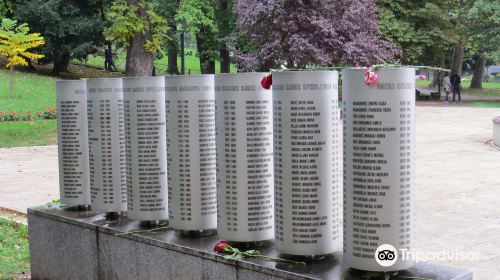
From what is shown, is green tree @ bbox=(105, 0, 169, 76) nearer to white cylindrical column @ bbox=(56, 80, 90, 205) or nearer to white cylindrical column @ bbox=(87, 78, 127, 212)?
white cylindrical column @ bbox=(56, 80, 90, 205)

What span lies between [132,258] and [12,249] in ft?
7.85

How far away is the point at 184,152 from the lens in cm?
409

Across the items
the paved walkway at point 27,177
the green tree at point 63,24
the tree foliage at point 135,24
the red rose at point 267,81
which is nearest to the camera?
the red rose at point 267,81

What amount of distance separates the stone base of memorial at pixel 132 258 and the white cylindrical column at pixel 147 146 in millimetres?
200

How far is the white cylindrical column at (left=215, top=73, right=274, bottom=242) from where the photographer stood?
3719 mm

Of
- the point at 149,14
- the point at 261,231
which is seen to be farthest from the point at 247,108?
the point at 149,14

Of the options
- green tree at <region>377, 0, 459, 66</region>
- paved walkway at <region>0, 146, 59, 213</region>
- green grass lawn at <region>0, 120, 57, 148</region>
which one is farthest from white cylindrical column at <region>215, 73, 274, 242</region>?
green tree at <region>377, 0, 459, 66</region>

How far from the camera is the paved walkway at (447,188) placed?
19.6 feet

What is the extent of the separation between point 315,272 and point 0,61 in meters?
36.2

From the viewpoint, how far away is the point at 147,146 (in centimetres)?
437

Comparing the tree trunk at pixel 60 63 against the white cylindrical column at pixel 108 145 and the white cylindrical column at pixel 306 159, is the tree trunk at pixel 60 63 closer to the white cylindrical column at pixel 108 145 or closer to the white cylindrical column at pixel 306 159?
A: the white cylindrical column at pixel 108 145

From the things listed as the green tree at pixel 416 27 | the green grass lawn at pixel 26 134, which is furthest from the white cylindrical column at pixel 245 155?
the green tree at pixel 416 27

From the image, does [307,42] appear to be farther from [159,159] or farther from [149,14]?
[159,159]

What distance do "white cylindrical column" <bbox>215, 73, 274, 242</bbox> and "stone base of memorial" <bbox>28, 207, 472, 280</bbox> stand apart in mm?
197
